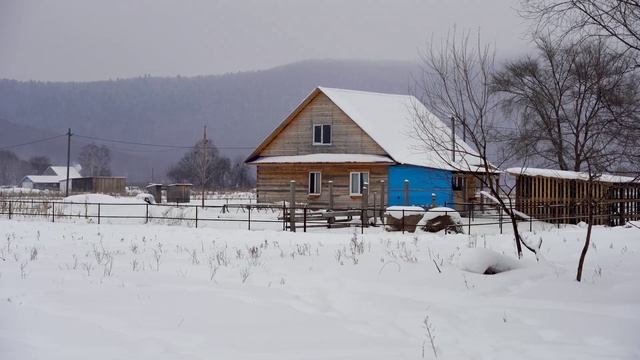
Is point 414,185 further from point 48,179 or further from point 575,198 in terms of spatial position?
point 48,179

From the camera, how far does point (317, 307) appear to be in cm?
759

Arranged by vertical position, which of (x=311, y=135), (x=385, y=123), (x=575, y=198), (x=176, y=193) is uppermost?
(x=385, y=123)

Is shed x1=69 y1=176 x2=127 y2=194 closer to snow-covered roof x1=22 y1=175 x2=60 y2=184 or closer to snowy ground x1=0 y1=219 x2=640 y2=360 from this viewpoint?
snow-covered roof x1=22 y1=175 x2=60 y2=184

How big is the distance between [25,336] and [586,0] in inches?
341

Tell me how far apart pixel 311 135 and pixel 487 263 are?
2742 centimetres

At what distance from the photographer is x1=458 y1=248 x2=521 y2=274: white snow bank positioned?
955 cm

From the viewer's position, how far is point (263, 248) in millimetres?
14336

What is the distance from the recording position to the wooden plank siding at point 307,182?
3428 cm

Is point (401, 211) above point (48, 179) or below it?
below

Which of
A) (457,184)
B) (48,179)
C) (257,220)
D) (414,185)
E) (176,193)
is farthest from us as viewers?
(48,179)

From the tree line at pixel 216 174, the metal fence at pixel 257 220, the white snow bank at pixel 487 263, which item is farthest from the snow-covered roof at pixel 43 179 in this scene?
the white snow bank at pixel 487 263

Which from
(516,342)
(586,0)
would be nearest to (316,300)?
(516,342)

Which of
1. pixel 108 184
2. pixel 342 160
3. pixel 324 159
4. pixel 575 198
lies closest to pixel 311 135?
pixel 324 159

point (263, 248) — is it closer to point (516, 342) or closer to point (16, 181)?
point (516, 342)
